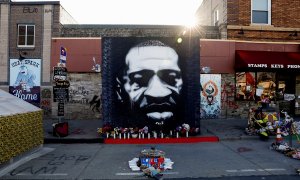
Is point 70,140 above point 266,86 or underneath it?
underneath

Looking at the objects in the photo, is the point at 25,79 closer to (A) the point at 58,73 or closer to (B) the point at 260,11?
(A) the point at 58,73

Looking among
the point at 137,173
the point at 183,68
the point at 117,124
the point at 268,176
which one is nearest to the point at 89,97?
the point at 117,124

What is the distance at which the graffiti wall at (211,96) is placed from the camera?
1822 cm

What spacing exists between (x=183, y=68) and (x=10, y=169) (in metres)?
7.81

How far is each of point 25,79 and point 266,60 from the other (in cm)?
1449

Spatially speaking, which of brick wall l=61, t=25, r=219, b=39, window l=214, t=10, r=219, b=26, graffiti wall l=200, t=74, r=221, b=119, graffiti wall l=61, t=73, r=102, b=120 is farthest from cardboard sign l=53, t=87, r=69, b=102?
window l=214, t=10, r=219, b=26

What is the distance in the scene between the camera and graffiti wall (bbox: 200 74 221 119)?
18.2 m

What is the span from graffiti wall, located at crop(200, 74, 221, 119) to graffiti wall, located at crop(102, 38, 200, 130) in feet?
19.0

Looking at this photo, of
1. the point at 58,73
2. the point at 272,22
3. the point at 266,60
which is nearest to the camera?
the point at 58,73

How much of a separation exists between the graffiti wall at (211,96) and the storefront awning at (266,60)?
5.05 ft

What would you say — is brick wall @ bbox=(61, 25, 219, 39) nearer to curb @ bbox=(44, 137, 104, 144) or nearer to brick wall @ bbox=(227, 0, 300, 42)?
brick wall @ bbox=(227, 0, 300, 42)

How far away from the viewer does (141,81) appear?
12695mm

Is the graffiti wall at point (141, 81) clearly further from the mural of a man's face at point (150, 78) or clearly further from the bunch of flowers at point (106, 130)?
the bunch of flowers at point (106, 130)

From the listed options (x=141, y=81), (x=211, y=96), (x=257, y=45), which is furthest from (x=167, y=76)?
(x=257, y=45)
